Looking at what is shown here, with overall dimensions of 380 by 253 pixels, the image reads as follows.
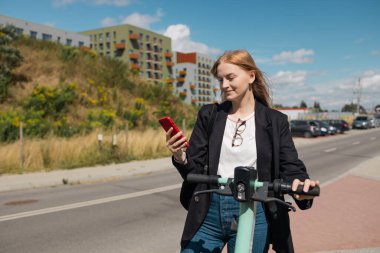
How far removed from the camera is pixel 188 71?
4338 inches

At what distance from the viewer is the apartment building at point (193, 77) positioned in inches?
4286

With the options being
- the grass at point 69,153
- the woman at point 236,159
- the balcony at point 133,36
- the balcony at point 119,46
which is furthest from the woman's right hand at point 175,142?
the balcony at point 133,36

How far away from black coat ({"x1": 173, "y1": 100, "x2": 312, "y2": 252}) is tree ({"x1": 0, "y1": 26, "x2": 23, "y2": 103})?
2099cm

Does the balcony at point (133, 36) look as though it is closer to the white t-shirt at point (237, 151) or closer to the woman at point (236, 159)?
the woman at point (236, 159)

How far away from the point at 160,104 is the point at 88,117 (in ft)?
27.7

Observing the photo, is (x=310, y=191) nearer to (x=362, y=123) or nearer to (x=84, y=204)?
(x=84, y=204)

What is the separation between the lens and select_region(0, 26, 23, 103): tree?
68.4 ft

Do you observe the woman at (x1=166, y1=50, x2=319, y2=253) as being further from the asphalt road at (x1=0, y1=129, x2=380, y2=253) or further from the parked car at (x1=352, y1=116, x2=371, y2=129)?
the parked car at (x1=352, y1=116, x2=371, y2=129)

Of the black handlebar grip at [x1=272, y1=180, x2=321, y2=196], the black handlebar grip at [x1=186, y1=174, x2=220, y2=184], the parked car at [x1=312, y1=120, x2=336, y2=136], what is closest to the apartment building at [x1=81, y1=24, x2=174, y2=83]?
the parked car at [x1=312, y1=120, x2=336, y2=136]

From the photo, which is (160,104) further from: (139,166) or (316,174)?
(316,174)

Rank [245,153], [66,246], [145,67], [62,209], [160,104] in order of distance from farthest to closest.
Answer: [145,67], [160,104], [62,209], [66,246], [245,153]

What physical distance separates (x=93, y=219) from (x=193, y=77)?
105641mm

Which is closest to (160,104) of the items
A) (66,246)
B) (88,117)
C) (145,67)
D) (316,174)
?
(88,117)

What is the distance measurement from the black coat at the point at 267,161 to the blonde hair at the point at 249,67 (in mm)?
140
